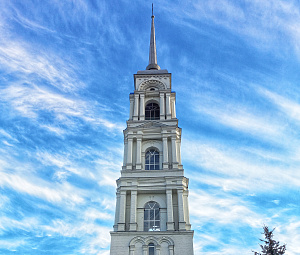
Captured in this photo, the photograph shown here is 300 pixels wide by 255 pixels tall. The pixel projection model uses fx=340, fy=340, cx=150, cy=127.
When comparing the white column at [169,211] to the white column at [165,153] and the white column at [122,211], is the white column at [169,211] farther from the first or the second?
the white column at [122,211]

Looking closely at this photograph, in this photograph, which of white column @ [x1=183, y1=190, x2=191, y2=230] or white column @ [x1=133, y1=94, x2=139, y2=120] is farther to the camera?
white column @ [x1=133, y1=94, x2=139, y2=120]

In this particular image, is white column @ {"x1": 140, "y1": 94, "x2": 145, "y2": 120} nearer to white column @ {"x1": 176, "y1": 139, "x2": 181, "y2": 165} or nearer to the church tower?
the church tower

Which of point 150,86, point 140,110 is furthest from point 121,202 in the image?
point 150,86

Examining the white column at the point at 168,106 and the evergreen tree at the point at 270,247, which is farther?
the white column at the point at 168,106

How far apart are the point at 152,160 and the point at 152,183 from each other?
3.48 m

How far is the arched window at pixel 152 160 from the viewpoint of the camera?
1395 inches

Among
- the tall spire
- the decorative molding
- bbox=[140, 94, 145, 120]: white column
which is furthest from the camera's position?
the tall spire

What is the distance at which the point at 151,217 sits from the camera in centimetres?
3181

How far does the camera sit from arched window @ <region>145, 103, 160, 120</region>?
40.6m

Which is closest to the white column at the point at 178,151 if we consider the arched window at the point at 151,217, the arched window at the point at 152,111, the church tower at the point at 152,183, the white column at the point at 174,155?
the church tower at the point at 152,183

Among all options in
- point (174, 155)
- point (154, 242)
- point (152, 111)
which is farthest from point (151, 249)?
point (152, 111)

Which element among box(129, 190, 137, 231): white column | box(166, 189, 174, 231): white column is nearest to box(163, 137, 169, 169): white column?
box(166, 189, 174, 231): white column

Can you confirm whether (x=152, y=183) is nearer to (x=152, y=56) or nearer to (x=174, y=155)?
(x=174, y=155)

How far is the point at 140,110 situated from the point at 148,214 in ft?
41.5
